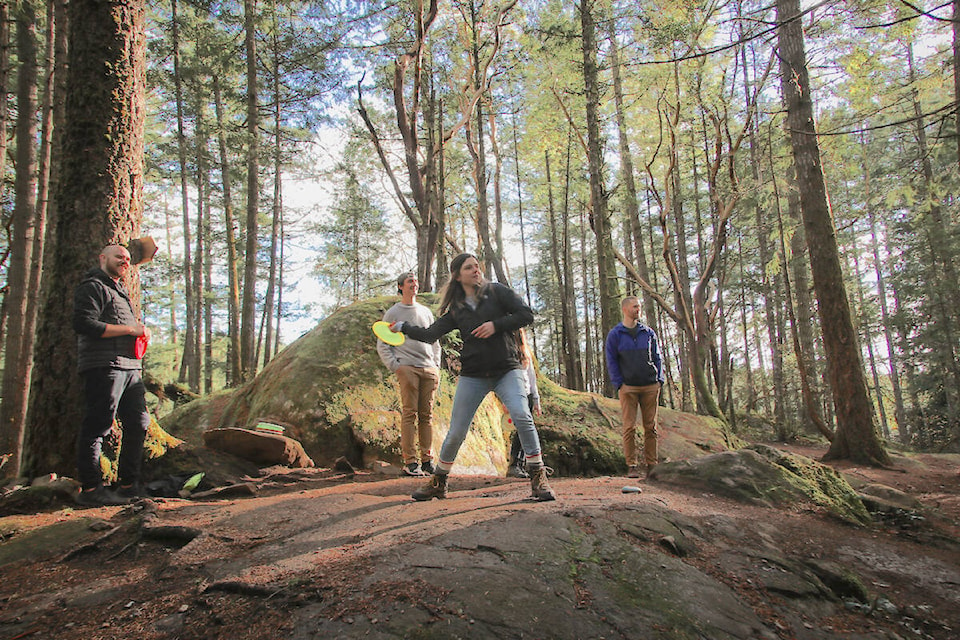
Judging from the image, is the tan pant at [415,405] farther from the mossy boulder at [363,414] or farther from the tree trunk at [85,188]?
the tree trunk at [85,188]

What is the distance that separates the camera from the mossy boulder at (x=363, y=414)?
22.8ft

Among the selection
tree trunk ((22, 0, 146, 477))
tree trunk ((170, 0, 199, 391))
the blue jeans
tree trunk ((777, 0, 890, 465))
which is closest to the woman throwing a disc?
the blue jeans

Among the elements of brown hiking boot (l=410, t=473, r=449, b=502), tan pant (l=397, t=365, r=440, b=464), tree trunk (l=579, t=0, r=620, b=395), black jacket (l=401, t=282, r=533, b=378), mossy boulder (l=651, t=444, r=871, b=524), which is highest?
tree trunk (l=579, t=0, r=620, b=395)

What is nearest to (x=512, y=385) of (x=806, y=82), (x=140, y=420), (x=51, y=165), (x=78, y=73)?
(x=140, y=420)

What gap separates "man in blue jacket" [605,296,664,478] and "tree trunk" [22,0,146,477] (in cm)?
562

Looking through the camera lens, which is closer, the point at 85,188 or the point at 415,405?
the point at 85,188

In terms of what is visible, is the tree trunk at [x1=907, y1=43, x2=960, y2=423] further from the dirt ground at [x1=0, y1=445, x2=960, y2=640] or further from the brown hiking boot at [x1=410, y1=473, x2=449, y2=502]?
the brown hiking boot at [x1=410, y1=473, x2=449, y2=502]

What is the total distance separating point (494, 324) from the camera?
411 cm

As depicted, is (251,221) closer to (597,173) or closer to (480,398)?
(597,173)

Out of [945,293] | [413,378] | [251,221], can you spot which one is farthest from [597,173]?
[945,293]

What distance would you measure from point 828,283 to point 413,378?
786 cm

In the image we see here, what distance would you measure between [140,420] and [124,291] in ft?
3.92

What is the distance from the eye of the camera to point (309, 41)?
14.0 metres

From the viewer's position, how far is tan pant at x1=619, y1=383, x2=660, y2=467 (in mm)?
6441
